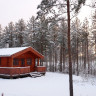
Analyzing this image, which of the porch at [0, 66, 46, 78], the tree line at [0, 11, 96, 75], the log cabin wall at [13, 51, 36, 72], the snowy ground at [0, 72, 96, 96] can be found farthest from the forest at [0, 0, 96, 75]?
the snowy ground at [0, 72, 96, 96]

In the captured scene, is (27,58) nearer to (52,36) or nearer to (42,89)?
(42,89)

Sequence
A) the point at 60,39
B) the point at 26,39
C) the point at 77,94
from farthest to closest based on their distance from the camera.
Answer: the point at 26,39, the point at 60,39, the point at 77,94

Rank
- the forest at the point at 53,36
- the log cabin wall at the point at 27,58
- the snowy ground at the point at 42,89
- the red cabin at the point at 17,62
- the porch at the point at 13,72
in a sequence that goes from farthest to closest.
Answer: the forest at the point at 53,36 → the log cabin wall at the point at 27,58 → the red cabin at the point at 17,62 → the porch at the point at 13,72 → the snowy ground at the point at 42,89

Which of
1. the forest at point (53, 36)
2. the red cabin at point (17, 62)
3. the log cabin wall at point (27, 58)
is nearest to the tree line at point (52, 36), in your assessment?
the forest at point (53, 36)

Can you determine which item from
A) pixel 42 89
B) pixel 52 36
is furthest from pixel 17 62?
pixel 52 36

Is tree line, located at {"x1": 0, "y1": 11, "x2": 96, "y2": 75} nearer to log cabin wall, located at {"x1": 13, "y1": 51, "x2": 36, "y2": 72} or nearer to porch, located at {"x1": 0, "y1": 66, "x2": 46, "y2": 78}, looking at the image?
log cabin wall, located at {"x1": 13, "y1": 51, "x2": 36, "y2": 72}

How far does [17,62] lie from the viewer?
26.6 m

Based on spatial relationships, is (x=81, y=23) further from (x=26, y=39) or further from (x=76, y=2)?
(x=76, y=2)

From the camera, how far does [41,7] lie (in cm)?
1415

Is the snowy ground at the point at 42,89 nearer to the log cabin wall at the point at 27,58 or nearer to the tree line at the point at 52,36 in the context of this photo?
the log cabin wall at the point at 27,58

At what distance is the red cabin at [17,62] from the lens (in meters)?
23.5

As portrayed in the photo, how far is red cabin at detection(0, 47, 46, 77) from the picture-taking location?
23478 mm

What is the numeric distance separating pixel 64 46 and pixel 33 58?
49.8 feet

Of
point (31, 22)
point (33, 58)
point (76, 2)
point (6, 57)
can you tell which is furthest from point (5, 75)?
point (31, 22)
